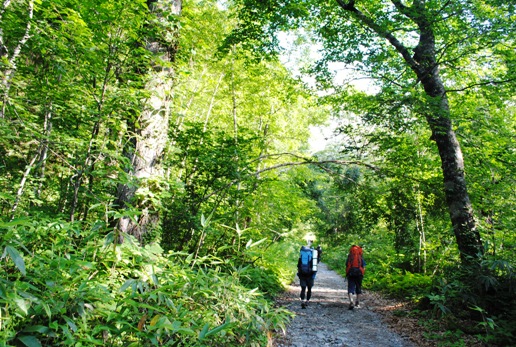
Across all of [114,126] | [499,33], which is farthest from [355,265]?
[114,126]

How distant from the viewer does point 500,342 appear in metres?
4.75

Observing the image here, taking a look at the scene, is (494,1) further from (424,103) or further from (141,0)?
(141,0)

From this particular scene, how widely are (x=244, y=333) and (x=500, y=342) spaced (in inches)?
190

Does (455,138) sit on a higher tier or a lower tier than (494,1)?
lower

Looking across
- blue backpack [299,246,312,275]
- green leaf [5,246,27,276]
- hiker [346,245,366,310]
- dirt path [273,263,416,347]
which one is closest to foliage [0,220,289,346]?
green leaf [5,246,27,276]

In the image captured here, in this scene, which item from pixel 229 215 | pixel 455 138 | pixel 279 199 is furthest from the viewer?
pixel 279 199

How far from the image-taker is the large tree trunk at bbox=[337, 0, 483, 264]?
5.94 m

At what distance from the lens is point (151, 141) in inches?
176

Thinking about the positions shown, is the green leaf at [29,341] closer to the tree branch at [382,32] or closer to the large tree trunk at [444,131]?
the large tree trunk at [444,131]

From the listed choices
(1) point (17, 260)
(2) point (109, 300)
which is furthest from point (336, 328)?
(1) point (17, 260)

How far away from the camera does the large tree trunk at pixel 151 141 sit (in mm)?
4184

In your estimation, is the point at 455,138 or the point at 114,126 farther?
the point at 455,138

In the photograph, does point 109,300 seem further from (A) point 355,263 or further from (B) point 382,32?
(A) point 355,263

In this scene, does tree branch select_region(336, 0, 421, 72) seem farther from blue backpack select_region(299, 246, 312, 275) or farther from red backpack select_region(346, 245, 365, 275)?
blue backpack select_region(299, 246, 312, 275)
